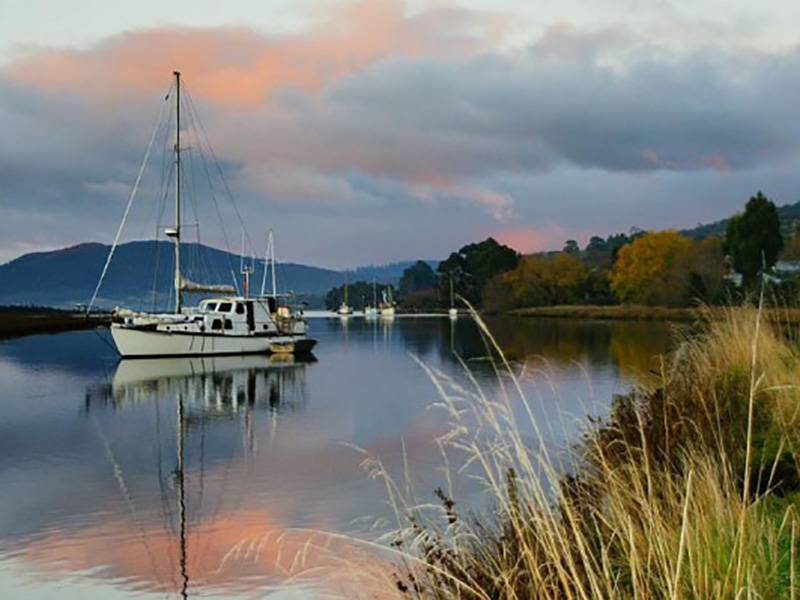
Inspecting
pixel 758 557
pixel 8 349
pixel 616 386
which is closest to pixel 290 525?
pixel 758 557

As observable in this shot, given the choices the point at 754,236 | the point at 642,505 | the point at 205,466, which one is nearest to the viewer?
the point at 642,505

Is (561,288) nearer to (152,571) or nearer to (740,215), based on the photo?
(740,215)

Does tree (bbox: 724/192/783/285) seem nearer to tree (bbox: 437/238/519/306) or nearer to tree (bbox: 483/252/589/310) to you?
tree (bbox: 483/252/589/310)

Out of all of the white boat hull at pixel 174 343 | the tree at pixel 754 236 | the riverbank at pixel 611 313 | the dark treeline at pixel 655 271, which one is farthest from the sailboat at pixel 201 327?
the tree at pixel 754 236

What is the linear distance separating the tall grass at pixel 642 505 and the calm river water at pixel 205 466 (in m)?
0.68

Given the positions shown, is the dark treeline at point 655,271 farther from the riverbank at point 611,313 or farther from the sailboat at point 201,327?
the sailboat at point 201,327

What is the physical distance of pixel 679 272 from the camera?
81.8 meters

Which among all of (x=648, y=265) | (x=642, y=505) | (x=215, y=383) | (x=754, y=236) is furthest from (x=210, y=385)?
(x=648, y=265)

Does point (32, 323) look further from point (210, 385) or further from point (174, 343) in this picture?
point (210, 385)

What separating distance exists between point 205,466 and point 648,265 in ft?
280

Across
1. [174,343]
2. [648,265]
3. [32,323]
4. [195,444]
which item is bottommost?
[195,444]

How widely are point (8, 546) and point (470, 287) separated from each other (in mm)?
139980

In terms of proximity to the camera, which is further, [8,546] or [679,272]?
[679,272]

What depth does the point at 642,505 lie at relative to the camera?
4289 millimetres
